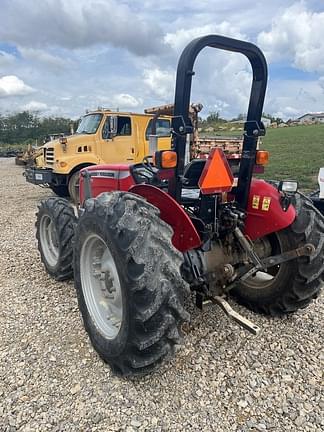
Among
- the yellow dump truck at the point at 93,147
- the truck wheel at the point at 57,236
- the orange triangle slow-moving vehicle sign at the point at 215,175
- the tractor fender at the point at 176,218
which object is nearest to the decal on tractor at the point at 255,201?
the orange triangle slow-moving vehicle sign at the point at 215,175

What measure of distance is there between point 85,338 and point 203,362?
99 centimetres

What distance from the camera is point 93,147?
32.5ft

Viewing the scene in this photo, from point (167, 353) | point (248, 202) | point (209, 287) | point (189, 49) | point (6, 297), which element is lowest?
point (6, 297)

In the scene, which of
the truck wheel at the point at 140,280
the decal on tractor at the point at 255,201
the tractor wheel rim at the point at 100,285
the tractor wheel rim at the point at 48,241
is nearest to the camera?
the truck wheel at the point at 140,280

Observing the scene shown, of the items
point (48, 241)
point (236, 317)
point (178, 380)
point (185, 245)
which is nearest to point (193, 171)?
point (185, 245)

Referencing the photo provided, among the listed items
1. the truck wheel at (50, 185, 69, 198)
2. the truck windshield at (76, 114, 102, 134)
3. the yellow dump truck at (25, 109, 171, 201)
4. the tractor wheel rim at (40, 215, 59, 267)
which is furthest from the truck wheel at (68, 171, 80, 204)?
the tractor wheel rim at (40, 215, 59, 267)

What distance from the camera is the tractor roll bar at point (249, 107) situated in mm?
2418

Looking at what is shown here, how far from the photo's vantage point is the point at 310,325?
10.8 ft

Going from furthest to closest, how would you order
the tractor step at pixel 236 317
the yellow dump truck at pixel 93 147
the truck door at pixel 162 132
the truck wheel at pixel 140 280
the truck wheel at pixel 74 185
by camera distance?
the truck door at pixel 162 132, the yellow dump truck at pixel 93 147, the truck wheel at pixel 74 185, the tractor step at pixel 236 317, the truck wheel at pixel 140 280

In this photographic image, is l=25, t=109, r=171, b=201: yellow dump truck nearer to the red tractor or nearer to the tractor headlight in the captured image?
the red tractor

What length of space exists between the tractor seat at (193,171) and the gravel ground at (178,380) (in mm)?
1243

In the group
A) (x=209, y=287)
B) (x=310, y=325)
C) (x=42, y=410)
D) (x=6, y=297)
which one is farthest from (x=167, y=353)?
(x=6, y=297)

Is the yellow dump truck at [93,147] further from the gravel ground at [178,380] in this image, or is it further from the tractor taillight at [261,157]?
the tractor taillight at [261,157]

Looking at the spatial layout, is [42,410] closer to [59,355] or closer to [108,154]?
[59,355]
